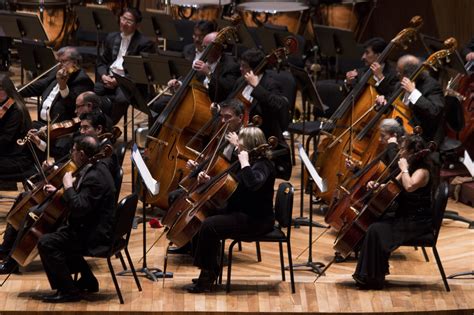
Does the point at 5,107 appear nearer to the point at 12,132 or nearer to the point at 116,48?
the point at 12,132

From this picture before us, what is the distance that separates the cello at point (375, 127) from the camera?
8125mm

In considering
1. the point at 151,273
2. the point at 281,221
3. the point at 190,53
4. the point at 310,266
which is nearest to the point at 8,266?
the point at 151,273

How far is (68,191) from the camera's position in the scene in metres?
6.93

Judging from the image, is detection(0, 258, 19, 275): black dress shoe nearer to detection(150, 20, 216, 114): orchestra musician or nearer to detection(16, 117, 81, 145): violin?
detection(16, 117, 81, 145): violin

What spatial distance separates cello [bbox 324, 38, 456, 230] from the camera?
8.12m

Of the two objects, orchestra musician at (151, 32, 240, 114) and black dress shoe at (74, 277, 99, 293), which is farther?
orchestra musician at (151, 32, 240, 114)

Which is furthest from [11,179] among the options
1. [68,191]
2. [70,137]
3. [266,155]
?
[266,155]

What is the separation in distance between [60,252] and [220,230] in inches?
36.9

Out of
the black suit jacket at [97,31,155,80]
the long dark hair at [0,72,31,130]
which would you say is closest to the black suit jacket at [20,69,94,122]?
the long dark hair at [0,72,31,130]

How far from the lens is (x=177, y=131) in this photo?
8398mm

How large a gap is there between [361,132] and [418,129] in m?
0.98

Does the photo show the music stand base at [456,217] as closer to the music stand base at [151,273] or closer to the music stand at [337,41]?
the music stand at [337,41]

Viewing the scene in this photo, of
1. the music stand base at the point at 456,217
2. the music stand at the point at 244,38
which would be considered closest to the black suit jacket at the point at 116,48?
the music stand at the point at 244,38

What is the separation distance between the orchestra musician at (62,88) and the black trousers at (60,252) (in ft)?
6.61
